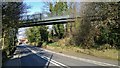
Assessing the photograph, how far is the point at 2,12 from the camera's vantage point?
75.0 feet

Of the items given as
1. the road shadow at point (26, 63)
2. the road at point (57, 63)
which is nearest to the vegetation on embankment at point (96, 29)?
the road at point (57, 63)

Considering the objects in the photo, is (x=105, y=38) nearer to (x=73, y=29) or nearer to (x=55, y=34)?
(x=73, y=29)

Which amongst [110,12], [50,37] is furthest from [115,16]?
[50,37]

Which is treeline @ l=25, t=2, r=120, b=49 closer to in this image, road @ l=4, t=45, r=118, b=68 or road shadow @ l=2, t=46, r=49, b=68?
road @ l=4, t=45, r=118, b=68

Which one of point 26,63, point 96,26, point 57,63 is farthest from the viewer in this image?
point 96,26

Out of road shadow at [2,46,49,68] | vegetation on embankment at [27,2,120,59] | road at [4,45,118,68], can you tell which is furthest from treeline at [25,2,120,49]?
road shadow at [2,46,49,68]

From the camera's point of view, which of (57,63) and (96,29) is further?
(96,29)

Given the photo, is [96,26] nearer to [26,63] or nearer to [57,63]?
[57,63]

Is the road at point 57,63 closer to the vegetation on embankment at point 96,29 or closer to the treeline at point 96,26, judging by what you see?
the vegetation on embankment at point 96,29

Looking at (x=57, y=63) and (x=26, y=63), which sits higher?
(x=57, y=63)

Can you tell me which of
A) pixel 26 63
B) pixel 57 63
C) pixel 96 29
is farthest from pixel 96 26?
pixel 26 63

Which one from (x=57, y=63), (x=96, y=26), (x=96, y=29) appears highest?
(x=96, y=26)

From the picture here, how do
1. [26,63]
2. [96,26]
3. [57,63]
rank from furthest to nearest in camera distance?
[96,26] → [26,63] → [57,63]

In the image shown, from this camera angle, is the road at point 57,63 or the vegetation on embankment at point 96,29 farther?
the vegetation on embankment at point 96,29
